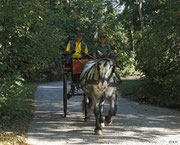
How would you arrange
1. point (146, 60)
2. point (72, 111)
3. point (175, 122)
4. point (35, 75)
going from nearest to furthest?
point (175, 122) → point (35, 75) → point (72, 111) → point (146, 60)

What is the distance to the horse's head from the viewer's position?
655 cm

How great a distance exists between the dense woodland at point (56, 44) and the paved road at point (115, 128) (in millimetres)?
1065

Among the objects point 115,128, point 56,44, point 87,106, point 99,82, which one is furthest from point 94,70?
point 56,44

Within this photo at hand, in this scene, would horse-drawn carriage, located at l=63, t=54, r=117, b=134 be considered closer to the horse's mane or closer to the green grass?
the horse's mane

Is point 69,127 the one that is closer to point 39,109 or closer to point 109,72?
point 109,72

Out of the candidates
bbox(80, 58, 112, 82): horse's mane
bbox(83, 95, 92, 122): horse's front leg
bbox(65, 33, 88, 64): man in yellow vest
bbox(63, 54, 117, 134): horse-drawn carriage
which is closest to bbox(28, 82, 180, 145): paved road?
bbox(83, 95, 92, 122): horse's front leg

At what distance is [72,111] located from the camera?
10.4 meters

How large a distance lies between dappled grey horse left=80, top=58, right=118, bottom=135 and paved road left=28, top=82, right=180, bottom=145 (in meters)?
0.48

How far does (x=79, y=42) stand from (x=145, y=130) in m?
3.29

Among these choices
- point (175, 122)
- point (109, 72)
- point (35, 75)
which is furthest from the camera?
point (35, 75)

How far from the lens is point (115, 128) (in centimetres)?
743

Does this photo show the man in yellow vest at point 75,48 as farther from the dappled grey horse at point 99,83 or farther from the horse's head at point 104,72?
the horse's head at point 104,72

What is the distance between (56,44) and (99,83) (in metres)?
2.47

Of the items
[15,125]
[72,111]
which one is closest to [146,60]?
[72,111]
